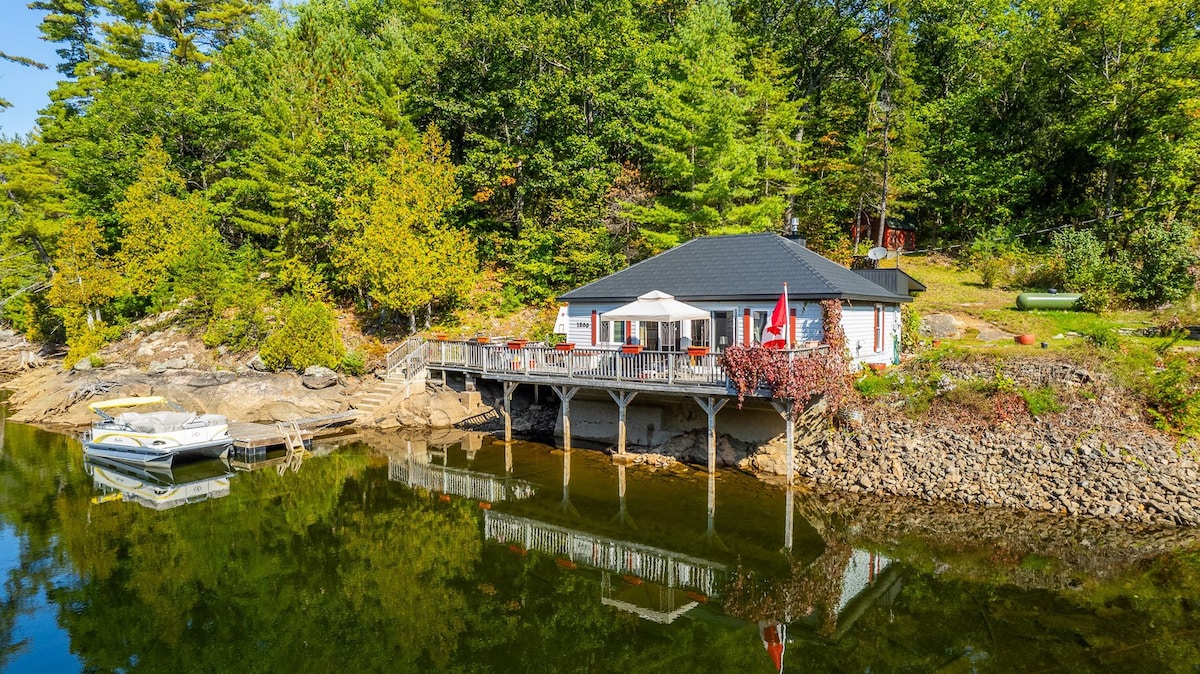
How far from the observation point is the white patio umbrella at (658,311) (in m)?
17.5

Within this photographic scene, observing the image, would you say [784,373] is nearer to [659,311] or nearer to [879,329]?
[659,311]

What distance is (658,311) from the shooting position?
17.6 meters

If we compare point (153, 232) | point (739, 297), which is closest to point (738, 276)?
point (739, 297)

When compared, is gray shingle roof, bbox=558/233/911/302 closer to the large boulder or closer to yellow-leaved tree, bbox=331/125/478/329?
yellow-leaved tree, bbox=331/125/478/329

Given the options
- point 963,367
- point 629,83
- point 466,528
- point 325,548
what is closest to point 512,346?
point 466,528

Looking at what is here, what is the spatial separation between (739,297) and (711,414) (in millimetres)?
3799

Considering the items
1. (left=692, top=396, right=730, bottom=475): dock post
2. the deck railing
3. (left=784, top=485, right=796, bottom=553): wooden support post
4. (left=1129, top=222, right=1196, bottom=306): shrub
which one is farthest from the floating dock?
(left=1129, top=222, right=1196, bottom=306): shrub

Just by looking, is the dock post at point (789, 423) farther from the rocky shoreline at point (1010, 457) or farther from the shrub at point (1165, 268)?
the shrub at point (1165, 268)

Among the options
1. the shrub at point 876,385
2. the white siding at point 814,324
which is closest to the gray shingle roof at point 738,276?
the white siding at point 814,324

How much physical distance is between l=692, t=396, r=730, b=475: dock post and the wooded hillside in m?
12.5

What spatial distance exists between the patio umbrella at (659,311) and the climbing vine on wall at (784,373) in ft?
7.39

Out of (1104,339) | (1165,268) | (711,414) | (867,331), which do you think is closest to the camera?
(711,414)

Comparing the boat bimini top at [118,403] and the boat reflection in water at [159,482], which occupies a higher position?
the boat bimini top at [118,403]

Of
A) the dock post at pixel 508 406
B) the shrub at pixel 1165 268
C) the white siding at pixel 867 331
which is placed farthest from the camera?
the shrub at pixel 1165 268
